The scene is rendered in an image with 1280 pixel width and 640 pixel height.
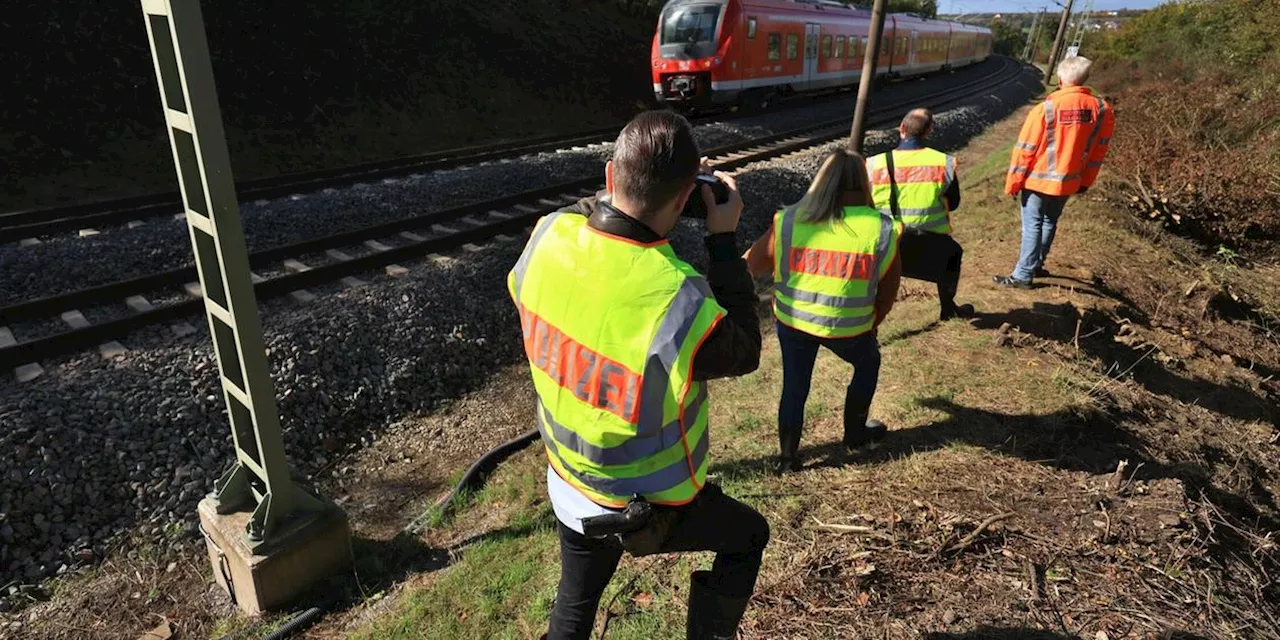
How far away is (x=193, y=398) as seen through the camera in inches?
185

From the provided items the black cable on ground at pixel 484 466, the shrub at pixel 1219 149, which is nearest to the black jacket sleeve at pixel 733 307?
the black cable on ground at pixel 484 466

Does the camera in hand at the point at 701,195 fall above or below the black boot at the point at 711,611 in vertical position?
above

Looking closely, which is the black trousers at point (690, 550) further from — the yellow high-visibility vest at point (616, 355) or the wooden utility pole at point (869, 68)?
the wooden utility pole at point (869, 68)

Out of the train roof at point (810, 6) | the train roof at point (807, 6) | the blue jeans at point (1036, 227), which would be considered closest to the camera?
the blue jeans at point (1036, 227)

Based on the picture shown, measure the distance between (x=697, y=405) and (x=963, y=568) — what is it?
1794 mm

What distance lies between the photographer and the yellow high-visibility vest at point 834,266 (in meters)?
3.41

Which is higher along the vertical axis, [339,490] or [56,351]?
[56,351]

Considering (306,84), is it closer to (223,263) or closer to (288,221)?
(288,221)

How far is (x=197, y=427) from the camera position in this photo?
179 inches

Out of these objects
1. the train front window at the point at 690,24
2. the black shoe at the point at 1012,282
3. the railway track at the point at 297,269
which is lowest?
the railway track at the point at 297,269

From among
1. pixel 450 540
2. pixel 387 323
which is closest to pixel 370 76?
pixel 387 323

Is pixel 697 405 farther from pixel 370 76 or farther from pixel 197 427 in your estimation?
pixel 370 76

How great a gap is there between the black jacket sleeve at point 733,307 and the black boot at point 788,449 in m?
1.99

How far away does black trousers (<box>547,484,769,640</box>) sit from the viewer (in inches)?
81.9
